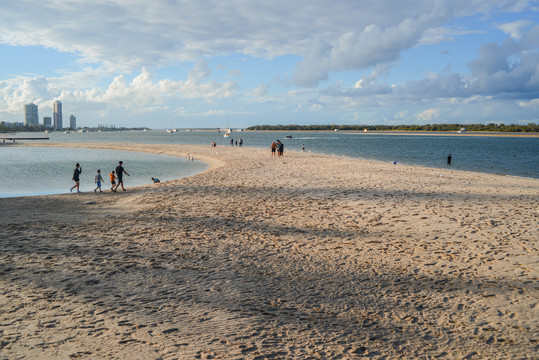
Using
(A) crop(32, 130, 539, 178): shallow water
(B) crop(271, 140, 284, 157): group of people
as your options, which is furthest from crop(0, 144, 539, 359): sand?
(A) crop(32, 130, 539, 178): shallow water

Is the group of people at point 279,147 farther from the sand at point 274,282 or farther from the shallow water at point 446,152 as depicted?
the sand at point 274,282

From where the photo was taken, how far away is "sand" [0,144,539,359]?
4910 millimetres

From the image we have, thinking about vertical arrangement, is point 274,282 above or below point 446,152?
below

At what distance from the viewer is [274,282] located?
6.97 metres

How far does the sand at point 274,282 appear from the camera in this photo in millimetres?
4910

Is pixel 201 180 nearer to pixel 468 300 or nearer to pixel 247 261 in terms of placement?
pixel 247 261

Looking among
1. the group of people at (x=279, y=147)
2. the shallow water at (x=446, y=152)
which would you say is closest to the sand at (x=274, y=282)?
the group of people at (x=279, y=147)

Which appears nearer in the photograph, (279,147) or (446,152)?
(279,147)

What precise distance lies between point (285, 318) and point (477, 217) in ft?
29.4

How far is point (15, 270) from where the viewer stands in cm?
753

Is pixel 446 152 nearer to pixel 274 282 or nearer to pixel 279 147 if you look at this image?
pixel 279 147

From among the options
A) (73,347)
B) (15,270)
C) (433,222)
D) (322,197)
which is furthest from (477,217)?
(15,270)

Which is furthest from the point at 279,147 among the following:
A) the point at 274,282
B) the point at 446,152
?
the point at 446,152

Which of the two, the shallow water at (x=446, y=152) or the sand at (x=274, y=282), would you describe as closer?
the sand at (x=274, y=282)
